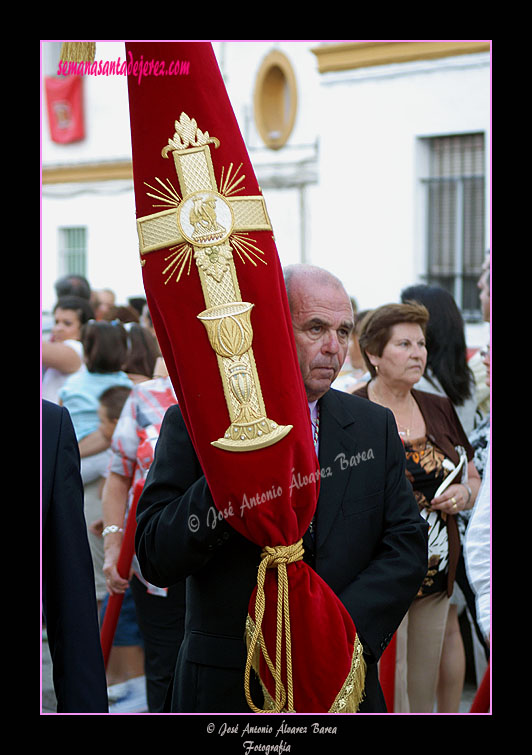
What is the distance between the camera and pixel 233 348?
228cm

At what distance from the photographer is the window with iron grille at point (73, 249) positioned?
1452 cm

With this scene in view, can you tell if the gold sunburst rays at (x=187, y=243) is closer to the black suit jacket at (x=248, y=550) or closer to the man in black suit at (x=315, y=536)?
the man in black suit at (x=315, y=536)

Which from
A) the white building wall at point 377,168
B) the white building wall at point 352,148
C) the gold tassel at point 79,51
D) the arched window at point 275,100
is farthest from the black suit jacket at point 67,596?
the arched window at point 275,100

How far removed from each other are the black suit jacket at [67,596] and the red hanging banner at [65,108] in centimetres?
1179

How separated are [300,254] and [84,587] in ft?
34.4

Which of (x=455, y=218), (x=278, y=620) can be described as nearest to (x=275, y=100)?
(x=455, y=218)

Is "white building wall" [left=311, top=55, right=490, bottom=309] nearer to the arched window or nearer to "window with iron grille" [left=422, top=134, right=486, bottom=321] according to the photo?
"window with iron grille" [left=422, top=134, right=486, bottom=321]

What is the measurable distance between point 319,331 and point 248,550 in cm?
62

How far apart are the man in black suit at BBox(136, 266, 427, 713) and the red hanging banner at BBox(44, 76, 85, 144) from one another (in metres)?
11.5

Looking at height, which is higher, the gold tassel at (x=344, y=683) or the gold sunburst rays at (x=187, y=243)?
the gold sunburst rays at (x=187, y=243)

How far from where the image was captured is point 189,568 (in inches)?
94.2

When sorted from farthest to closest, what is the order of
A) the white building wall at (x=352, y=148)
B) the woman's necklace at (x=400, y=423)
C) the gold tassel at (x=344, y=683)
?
1. the white building wall at (x=352, y=148)
2. the woman's necklace at (x=400, y=423)
3. the gold tassel at (x=344, y=683)
